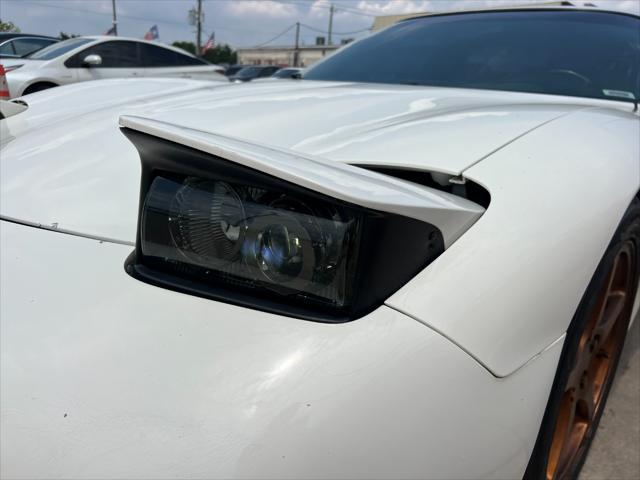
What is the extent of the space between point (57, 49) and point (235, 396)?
9199mm

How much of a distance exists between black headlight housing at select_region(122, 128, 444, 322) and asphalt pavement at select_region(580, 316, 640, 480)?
1356mm

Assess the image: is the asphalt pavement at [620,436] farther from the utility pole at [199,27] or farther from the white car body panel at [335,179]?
the utility pole at [199,27]

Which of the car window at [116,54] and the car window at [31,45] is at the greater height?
the car window at [31,45]

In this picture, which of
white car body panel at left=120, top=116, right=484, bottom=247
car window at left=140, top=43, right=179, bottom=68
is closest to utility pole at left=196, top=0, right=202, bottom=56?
car window at left=140, top=43, right=179, bottom=68

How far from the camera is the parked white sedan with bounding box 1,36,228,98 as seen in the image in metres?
7.52

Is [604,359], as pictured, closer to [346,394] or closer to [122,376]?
[346,394]

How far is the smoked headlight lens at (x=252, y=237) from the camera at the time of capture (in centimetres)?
88

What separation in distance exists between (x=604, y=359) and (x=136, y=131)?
64.2 inches

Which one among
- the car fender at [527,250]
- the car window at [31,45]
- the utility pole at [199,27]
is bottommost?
the utility pole at [199,27]

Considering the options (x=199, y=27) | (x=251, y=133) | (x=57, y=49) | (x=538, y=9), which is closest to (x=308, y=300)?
(x=251, y=133)

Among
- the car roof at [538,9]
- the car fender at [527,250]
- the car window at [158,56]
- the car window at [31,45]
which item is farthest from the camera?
the car window at [158,56]

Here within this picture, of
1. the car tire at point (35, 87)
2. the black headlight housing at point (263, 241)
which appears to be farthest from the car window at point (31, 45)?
the black headlight housing at point (263, 241)

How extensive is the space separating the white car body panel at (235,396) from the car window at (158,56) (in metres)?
9.33

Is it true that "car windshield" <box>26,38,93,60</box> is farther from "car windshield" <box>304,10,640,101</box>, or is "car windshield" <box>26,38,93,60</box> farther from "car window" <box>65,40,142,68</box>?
"car windshield" <box>304,10,640,101</box>
